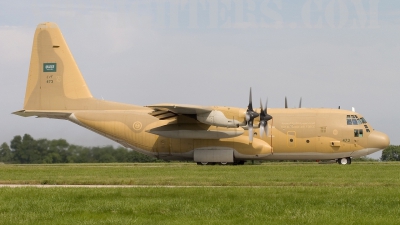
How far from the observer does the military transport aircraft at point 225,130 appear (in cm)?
4209

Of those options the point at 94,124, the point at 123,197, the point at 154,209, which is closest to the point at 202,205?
the point at 154,209

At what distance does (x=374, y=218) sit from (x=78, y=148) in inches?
1465

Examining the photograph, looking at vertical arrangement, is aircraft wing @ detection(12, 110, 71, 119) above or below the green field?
above

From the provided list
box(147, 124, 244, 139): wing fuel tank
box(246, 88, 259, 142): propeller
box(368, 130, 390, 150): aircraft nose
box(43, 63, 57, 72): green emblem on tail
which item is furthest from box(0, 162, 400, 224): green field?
box(43, 63, 57, 72): green emblem on tail

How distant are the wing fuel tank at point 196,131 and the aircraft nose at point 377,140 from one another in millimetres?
9206

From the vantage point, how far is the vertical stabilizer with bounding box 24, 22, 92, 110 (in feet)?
155

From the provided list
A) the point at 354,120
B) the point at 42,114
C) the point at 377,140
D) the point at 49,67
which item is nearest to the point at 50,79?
the point at 49,67

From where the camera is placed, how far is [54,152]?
168 feet

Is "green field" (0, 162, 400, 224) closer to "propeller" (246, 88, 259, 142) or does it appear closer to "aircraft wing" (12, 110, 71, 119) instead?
"propeller" (246, 88, 259, 142)

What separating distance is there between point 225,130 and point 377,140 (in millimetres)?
10813

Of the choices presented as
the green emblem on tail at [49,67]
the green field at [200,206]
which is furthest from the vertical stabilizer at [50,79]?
the green field at [200,206]

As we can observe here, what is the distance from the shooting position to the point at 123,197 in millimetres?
19812

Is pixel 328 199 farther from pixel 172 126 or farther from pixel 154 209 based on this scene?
pixel 172 126

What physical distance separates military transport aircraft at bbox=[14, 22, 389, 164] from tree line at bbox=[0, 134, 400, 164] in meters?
3.53
